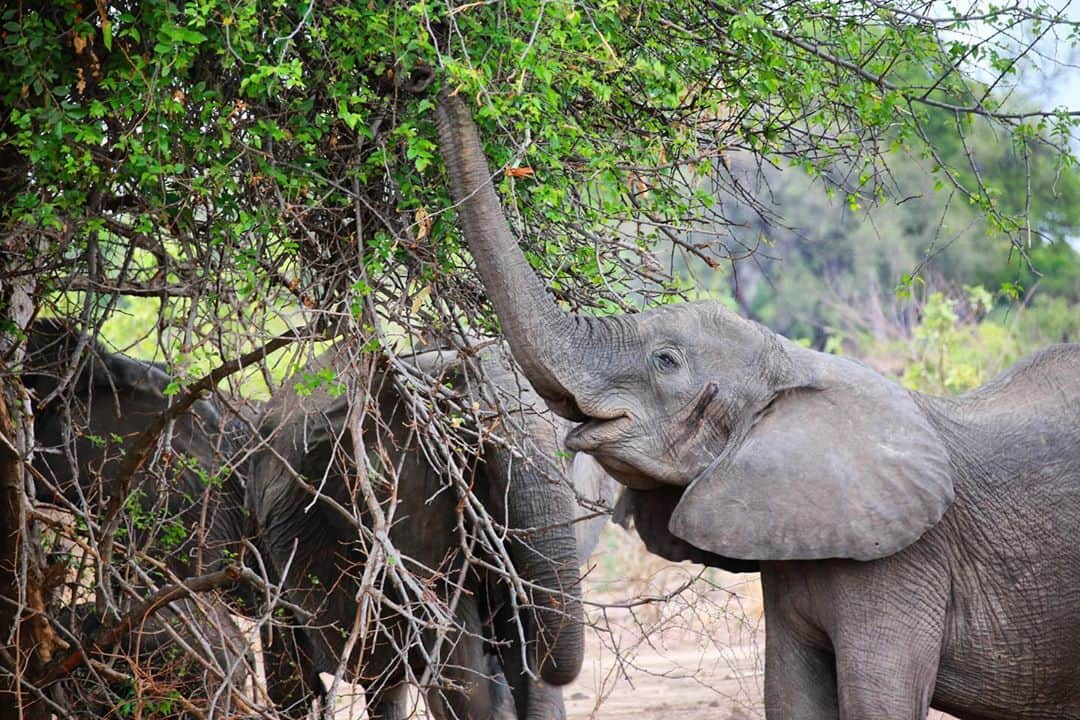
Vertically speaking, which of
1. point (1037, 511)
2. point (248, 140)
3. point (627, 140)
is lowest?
point (1037, 511)

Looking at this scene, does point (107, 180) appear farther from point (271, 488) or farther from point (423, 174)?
point (271, 488)

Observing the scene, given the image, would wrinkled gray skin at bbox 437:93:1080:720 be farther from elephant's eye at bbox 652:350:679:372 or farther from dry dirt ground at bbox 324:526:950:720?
dry dirt ground at bbox 324:526:950:720

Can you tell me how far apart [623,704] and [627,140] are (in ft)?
13.0

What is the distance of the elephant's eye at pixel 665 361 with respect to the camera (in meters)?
3.88

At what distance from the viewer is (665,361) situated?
389cm

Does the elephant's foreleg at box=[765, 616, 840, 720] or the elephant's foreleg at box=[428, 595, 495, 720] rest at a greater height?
the elephant's foreleg at box=[765, 616, 840, 720]

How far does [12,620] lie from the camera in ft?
14.7

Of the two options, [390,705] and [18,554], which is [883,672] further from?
[390,705]

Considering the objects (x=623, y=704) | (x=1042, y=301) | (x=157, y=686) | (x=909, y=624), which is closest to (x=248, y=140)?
(x=157, y=686)

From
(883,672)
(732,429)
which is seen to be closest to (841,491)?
(732,429)

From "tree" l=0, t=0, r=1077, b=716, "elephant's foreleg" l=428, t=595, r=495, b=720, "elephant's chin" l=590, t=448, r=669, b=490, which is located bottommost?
"elephant's foreleg" l=428, t=595, r=495, b=720

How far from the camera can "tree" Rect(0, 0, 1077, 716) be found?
3541 mm

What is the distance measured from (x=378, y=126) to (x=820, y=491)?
4.57 ft

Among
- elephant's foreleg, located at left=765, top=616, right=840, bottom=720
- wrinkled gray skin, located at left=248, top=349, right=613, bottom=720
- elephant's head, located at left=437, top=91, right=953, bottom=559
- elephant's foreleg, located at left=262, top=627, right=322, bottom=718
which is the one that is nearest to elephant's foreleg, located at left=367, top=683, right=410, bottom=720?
wrinkled gray skin, located at left=248, top=349, right=613, bottom=720
